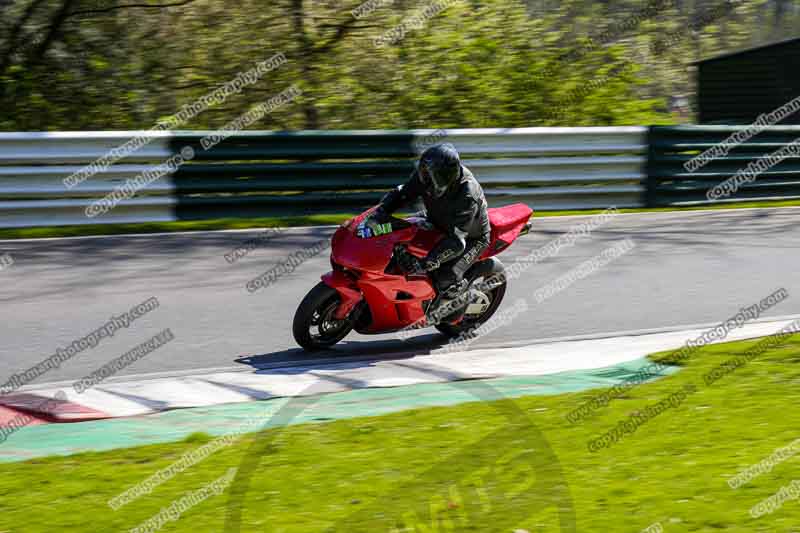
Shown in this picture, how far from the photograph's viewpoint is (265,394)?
7.10 m

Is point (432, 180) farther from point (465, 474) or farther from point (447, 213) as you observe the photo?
point (465, 474)

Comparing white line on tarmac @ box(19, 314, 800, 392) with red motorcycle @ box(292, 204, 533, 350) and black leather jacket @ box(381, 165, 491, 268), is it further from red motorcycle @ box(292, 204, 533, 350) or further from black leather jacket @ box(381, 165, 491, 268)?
black leather jacket @ box(381, 165, 491, 268)

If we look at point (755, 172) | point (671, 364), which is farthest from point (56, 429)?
point (755, 172)

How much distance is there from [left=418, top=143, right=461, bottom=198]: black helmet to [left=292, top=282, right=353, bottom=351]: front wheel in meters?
1.09

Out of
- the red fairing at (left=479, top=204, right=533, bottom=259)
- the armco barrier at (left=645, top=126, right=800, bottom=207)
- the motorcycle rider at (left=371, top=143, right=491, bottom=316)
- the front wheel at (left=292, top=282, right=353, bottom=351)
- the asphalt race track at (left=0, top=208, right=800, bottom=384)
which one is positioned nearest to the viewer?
the motorcycle rider at (left=371, top=143, right=491, bottom=316)

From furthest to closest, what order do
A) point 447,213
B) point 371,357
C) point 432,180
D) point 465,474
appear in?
point 371,357 → point 447,213 → point 432,180 → point 465,474

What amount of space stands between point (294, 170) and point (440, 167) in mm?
6526

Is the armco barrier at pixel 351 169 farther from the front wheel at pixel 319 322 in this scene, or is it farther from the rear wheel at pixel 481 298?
the front wheel at pixel 319 322

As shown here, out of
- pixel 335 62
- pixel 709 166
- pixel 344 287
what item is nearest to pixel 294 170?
pixel 335 62

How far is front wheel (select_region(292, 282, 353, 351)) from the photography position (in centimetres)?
787

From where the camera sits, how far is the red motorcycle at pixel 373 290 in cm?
785

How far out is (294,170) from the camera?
1395cm

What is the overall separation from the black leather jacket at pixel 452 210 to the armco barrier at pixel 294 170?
5716 millimetres

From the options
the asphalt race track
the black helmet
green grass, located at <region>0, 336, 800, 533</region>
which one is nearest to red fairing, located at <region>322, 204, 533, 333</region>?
the asphalt race track
